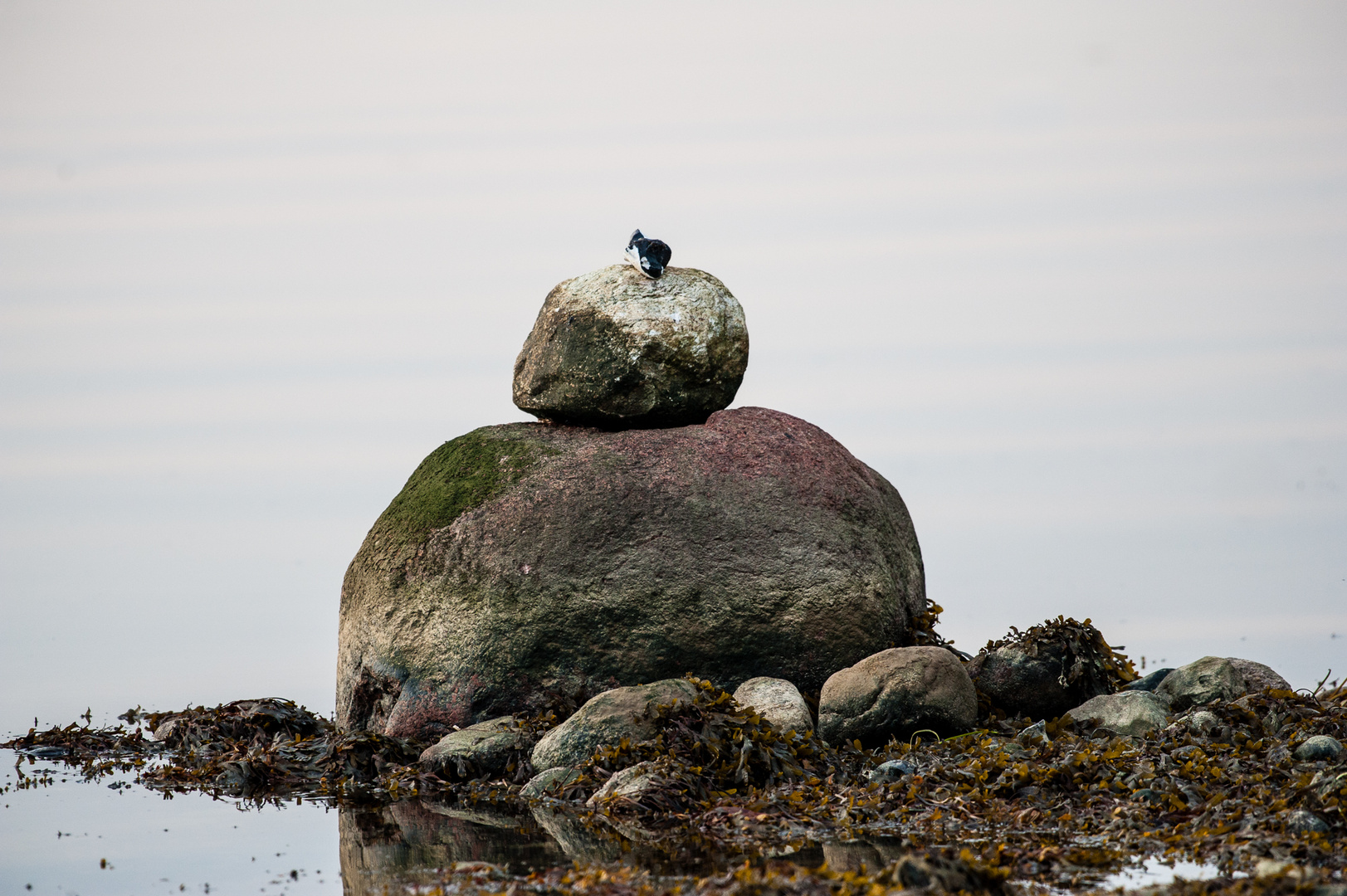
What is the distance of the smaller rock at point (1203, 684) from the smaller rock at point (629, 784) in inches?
201

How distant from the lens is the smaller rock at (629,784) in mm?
9141

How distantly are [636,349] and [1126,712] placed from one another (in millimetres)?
5207

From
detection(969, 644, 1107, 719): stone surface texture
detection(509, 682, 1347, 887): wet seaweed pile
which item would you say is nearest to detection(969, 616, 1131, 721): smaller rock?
detection(969, 644, 1107, 719): stone surface texture

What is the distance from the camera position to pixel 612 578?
11.2 metres

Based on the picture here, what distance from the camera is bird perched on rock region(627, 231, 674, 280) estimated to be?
12.2 metres

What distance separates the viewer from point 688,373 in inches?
476

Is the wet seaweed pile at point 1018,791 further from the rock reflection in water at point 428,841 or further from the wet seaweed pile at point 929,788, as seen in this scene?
the rock reflection in water at point 428,841

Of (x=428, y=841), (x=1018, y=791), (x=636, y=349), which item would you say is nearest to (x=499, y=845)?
(x=428, y=841)

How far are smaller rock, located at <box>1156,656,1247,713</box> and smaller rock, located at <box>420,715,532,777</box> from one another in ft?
19.0

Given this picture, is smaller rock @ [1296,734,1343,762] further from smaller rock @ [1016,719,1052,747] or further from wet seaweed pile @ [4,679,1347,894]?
smaller rock @ [1016,719,1052,747]

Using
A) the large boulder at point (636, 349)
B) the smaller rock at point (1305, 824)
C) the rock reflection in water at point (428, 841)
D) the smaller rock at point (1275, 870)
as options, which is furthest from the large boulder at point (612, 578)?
the smaller rock at point (1275, 870)

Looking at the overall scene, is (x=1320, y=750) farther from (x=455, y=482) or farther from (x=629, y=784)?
(x=455, y=482)

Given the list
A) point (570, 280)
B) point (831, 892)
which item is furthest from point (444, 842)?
point (570, 280)

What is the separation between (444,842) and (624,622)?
297cm
